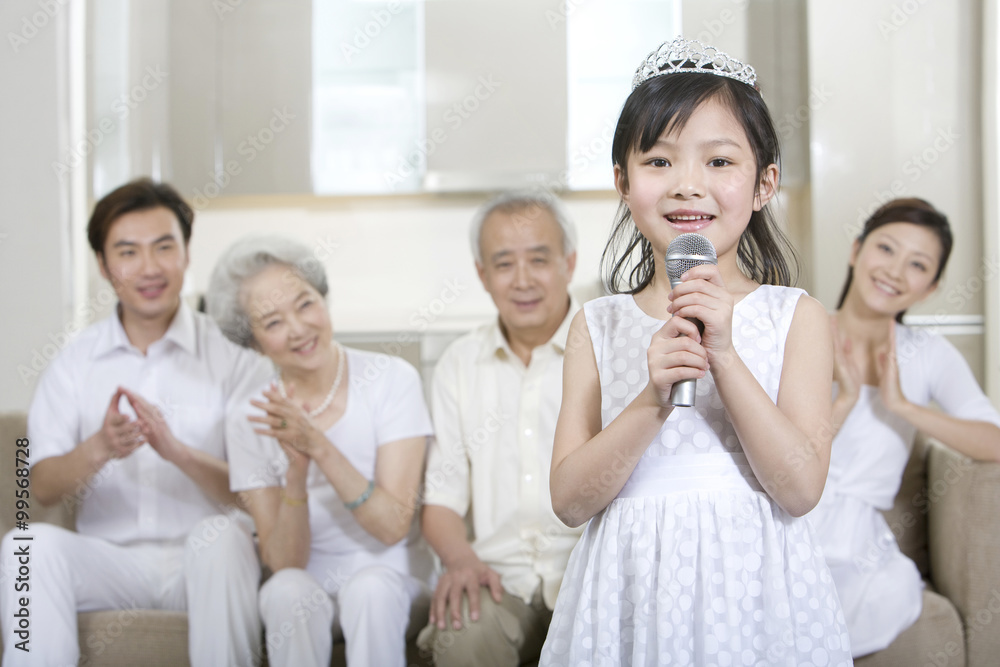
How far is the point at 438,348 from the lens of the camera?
2.58 meters

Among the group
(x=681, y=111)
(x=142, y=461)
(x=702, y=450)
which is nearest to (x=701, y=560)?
(x=702, y=450)

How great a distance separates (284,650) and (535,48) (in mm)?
2111

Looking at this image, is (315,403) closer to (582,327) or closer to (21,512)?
(21,512)

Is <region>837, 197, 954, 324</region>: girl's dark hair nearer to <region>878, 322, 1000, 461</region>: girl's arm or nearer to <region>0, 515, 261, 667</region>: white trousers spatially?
<region>878, 322, 1000, 461</region>: girl's arm

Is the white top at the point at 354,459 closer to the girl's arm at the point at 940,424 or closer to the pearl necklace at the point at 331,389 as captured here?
the pearl necklace at the point at 331,389

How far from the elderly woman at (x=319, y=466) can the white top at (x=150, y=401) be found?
11 centimetres

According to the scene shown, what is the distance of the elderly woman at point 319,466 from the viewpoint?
4.72ft

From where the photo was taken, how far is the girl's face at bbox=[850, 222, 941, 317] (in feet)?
5.57

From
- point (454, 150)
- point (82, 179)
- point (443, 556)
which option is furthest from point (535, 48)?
point (443, 556)

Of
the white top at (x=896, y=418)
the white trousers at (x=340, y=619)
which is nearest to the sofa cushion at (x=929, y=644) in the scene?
the white top at (x=896, y=418)

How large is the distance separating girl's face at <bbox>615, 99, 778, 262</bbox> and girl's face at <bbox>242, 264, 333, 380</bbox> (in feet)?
3.02

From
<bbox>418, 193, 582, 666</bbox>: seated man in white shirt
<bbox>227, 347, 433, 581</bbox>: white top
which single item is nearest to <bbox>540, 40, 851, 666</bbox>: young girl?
<bbox>418, 193, 582, 666</bbox>: seated man in white shirt

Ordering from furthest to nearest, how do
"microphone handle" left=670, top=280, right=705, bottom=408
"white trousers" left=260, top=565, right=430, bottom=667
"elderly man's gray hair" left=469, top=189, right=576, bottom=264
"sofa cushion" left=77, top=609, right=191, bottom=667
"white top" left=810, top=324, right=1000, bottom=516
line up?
"elderly man's gray hair" left=469, top=189, right=576, bottom=264, "white top" left=810, top=324, right=1000, bottom=516, "sofa cushion" left=77, top=609, right=191, bottom=667, "white trousers" left=260, top=565, right=430, bottom=667, "microphone handle" left=670, top=280, right=705, bottom=408

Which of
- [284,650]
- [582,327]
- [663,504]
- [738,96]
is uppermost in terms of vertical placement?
[738,96]
